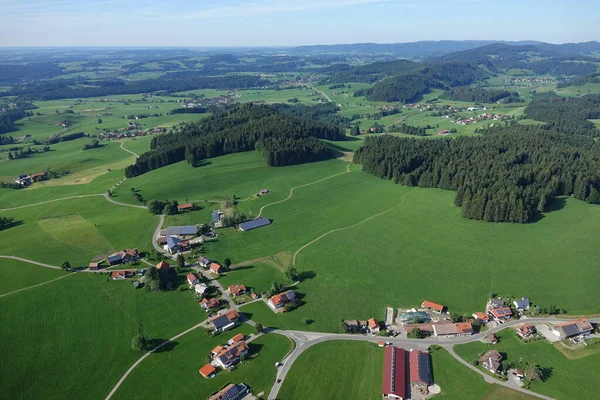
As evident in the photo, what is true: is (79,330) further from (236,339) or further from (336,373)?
(336,373)

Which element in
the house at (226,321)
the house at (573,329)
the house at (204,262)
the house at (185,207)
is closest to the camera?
the house at (573,329)

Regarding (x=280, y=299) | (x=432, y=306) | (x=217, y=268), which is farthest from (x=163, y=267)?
(x=432, y=306)

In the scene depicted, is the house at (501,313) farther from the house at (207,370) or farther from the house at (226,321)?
the house at (207,370)

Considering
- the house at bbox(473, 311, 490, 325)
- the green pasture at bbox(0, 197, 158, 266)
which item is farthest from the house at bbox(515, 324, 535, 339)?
the green pasture at bbox(0, 197, 158, 266)

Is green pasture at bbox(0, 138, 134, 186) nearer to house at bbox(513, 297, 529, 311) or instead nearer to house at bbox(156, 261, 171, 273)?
house at bbox(156, 261, 171, 273)

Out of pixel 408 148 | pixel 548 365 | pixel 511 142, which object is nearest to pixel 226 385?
pixel 548 365

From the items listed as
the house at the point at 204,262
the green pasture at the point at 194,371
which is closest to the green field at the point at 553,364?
the green pasture at the point at 194,371

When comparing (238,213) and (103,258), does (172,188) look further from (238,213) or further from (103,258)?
(103,258)
